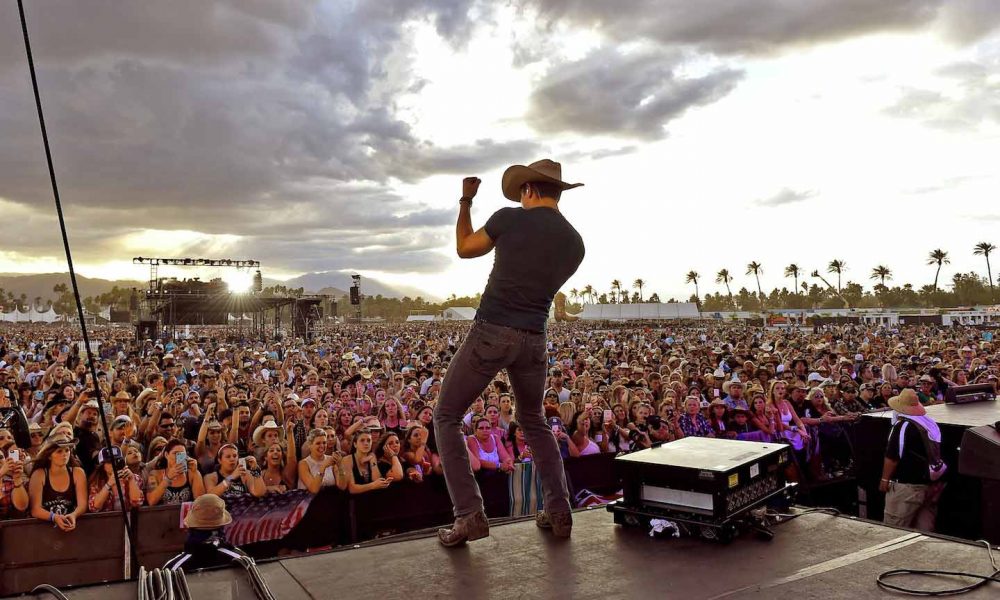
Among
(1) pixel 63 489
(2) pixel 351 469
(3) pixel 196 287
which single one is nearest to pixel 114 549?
(1) pixel 63 489

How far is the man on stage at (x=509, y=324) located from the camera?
8.27ft

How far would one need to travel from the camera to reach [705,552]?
229cm

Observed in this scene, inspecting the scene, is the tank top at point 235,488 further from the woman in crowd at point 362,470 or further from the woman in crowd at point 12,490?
the woman in crowd at point 12,490

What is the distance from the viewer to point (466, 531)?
2.43 m

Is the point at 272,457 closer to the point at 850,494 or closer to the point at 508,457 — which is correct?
the point at 508,457

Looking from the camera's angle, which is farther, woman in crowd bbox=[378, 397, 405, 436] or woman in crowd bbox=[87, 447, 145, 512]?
woman in crowd bbox=[378, 397, 405, 436]

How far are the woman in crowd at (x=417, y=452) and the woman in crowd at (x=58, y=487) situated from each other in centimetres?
224

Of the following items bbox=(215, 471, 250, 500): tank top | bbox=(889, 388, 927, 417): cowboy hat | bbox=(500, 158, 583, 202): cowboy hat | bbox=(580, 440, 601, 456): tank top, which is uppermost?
bbox=(500, 158, 583, 202): cowboy hat

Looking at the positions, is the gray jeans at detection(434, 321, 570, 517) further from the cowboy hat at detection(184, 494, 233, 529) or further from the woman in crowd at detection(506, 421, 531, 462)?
the woman in crowd at detection(506, 421, 531, 462)

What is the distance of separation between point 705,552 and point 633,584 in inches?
16.3

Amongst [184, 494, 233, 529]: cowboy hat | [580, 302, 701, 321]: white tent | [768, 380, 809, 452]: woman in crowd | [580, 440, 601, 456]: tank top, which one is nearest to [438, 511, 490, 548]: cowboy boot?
[184, 494, 233, 529]: cowboy hat

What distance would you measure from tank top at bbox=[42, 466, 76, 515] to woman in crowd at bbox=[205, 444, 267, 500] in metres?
0.84

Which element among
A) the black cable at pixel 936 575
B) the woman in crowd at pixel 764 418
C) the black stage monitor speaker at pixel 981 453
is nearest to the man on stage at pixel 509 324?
the black cable at pixel 936 575

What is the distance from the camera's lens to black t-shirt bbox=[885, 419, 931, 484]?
14.4 feet
